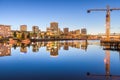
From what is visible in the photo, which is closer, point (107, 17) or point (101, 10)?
point (107, 17)

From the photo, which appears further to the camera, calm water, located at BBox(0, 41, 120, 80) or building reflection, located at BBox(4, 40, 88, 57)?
building reflection, located at BBox(4, 40, 88, 57)

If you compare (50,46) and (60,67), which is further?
(50,46)

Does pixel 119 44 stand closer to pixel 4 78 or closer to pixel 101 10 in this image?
pixel 101 10

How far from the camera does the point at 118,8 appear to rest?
4296 inches

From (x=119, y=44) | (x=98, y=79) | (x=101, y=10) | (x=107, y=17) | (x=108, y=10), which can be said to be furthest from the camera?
(x=101, y=10)

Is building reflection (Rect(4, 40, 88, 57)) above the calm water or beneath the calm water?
above

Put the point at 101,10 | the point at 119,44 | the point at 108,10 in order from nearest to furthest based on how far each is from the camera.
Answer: the point at 119,44
the point at 108,10
the point at 101,10

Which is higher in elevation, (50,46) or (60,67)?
(50,46)

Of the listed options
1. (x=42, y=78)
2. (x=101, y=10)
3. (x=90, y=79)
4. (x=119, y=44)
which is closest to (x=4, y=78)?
(x=42, y=78)

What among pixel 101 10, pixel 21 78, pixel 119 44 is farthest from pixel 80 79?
pixel 101 10

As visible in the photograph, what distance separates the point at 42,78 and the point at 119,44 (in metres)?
66.6

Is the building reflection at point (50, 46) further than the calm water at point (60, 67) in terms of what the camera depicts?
Yes

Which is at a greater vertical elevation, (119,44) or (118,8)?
(118,8)

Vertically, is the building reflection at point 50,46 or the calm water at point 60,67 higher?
the building reflection at point 50,46
